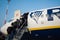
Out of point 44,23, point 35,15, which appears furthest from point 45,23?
point 35,15

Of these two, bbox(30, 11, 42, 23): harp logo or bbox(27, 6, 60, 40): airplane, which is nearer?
bbox(27, 6, 60, 40): airplane

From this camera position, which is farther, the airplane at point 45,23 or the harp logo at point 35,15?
the harp logo at point 35,15

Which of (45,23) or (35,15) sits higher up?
(35,15)

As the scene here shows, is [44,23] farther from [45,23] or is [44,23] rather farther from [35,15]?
[35,15]

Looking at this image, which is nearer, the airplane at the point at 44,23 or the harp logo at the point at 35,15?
the airplane at the point at 44,23

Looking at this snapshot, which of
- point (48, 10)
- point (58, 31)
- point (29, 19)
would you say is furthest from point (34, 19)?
point (58, 31)

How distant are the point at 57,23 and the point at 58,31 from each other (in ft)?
1.47

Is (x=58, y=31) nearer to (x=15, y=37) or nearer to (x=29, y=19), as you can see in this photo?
(x=29, y=19)

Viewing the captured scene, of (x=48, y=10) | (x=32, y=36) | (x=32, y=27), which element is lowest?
(x=32, y=36)

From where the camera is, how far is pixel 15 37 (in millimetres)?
7312

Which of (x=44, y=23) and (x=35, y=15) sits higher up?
(x=35, y=15)

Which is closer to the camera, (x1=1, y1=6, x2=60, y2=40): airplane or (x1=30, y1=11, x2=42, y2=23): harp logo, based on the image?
(x1=1, y1=6, x2=60, y2=40): airplane

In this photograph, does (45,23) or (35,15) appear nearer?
(45,23)

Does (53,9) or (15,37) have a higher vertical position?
(53,9)
